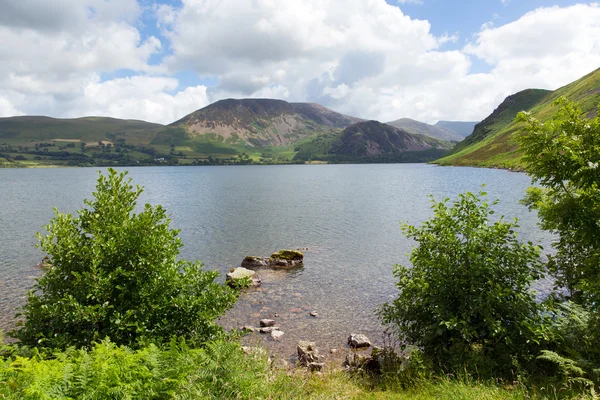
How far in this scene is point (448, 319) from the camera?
48.4 ft

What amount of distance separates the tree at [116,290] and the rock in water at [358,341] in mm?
11372

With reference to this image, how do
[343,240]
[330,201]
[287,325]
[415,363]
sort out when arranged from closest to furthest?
[415,363] < [287,325] < [343,240] < [330,201]

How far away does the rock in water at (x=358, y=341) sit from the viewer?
76.9 ft

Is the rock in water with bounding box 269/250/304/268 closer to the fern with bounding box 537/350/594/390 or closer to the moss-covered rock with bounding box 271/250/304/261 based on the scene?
the moss-covered rock with bounding box 271/250/304/261

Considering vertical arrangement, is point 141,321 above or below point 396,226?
above

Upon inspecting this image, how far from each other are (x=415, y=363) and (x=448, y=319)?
8.12 ft

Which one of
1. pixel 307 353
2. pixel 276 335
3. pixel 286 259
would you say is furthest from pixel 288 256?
pixel 307 353

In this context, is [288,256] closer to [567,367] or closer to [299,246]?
[299,246]

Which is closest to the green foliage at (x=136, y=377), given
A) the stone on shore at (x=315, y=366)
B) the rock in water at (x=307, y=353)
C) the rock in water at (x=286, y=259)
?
the stone on shore at (x=315, y=366)

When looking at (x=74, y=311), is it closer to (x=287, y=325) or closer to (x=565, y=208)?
(x=287, y=325)

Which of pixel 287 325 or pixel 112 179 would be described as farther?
pixel 287 325

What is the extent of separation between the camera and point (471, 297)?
583 inches

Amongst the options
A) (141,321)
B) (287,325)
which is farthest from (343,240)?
(141,321)

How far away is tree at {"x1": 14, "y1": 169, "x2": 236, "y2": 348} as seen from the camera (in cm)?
1329
